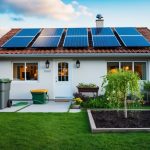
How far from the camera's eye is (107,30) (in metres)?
19.7

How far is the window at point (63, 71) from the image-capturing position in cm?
1630

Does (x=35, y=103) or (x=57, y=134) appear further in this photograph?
(x=35, y=103)

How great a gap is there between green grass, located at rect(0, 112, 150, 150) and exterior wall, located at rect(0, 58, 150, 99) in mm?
6352

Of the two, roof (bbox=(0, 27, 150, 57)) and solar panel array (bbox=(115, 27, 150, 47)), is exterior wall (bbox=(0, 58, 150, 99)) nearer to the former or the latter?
roof (bbox=(0, 27, 150, 57))

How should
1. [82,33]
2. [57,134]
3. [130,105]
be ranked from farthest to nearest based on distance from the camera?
[82,33], [130,105], [57,134]

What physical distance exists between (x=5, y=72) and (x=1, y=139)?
9400 mm

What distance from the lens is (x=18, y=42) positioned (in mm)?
17031

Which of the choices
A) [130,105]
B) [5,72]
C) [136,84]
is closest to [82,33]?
[5,72]

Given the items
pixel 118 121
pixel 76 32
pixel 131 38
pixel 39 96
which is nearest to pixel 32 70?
pixel 39 96

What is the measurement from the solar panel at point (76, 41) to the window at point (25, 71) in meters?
2.34

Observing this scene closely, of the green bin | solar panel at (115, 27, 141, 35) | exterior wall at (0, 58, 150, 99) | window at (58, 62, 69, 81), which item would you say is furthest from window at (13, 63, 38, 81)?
solar panel at (115, 27, 141, 35)

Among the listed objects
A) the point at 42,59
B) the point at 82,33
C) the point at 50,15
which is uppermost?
the point at 50,15

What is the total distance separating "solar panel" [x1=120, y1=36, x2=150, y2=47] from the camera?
16.1m

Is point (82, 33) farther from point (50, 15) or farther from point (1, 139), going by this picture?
point (1, 139)
